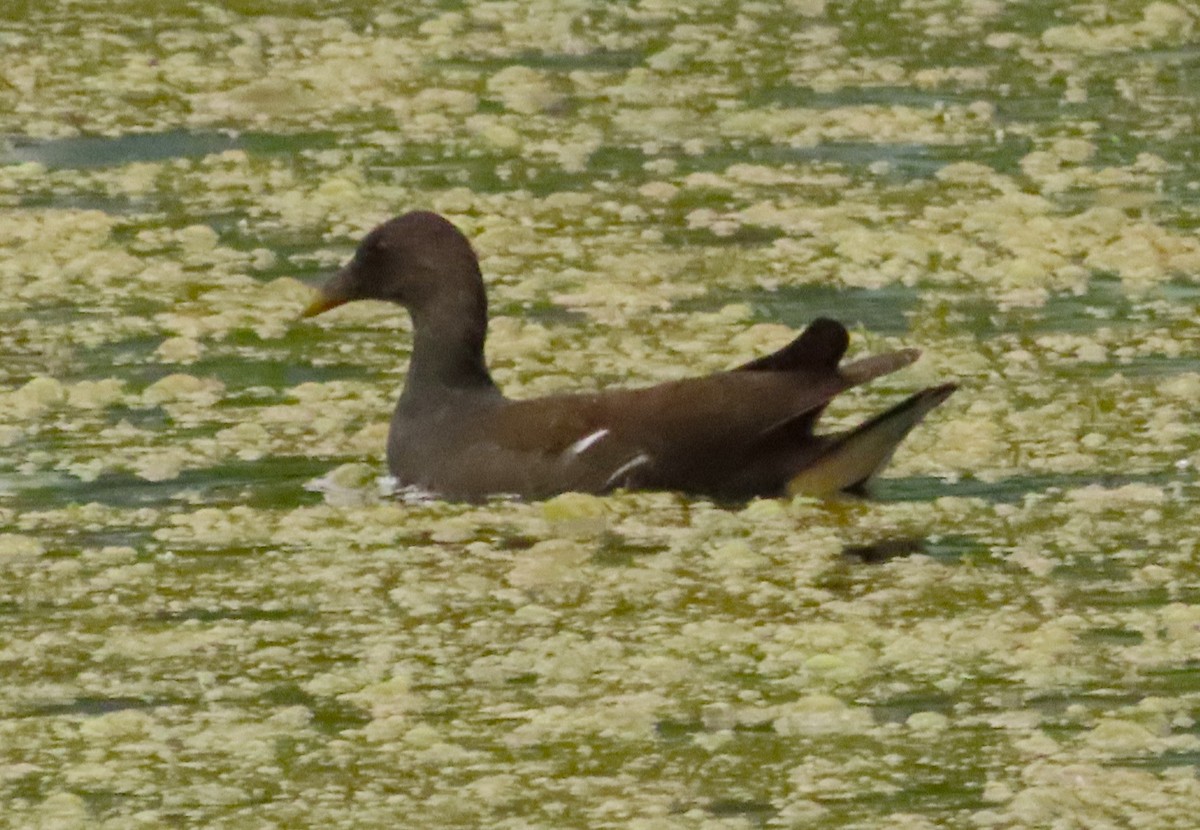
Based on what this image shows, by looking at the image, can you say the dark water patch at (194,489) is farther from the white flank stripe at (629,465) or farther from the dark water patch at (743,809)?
the dark water patch at (743,809)

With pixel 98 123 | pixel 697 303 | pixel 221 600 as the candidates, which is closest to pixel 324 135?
pixel 98 123

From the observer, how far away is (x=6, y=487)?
21.6ft

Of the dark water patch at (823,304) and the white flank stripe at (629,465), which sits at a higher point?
the white flank stripe at (629,465)

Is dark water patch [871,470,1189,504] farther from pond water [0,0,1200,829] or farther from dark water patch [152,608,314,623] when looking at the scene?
dark water patch [152,608,314,623]

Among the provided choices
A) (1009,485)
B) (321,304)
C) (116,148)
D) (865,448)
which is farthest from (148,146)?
(1009,485)

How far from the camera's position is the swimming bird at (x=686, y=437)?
6.50 m

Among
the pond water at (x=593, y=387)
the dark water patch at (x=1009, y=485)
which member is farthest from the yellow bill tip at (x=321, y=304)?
the dark water patch at (x=1009, y=485)

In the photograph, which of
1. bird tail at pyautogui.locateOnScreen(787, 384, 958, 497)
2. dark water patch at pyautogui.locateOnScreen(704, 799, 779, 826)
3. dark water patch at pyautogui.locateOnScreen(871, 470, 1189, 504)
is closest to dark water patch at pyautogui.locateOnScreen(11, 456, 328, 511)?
bird tail at pyautogui.locateOnScreen(787, 384, 958, 497)

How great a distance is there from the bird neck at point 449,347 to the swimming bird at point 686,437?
0.11 metres

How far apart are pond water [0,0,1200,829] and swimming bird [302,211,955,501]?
9cm

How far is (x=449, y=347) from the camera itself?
7.01m

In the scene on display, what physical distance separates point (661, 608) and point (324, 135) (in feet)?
13.8

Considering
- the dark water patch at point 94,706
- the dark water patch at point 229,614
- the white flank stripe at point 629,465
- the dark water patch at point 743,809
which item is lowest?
the dark water patch at point 229,614

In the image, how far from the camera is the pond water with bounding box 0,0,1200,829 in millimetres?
5020
